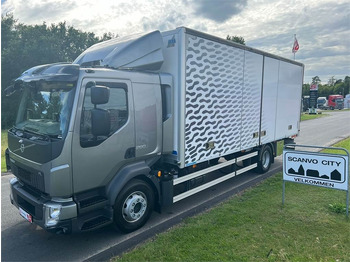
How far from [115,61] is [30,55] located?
3242cm

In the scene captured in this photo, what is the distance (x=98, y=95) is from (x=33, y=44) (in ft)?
113

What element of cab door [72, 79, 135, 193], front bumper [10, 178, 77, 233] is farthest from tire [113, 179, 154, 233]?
front bumper [10, 178, 77, 233]

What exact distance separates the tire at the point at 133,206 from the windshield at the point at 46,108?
135 centimetres

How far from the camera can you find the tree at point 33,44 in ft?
97.9

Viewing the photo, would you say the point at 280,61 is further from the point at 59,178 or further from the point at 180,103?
the point at 59,178

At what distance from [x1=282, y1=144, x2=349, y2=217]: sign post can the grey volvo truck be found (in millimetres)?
1330

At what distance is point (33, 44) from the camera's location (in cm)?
3191

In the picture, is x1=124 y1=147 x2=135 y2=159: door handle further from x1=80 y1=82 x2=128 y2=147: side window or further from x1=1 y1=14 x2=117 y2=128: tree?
x1=1 y1=14 x2=117 y2=128: tree

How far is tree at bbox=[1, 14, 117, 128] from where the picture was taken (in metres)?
29.8

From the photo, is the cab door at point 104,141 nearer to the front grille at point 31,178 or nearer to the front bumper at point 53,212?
the front bumper at point 53,212

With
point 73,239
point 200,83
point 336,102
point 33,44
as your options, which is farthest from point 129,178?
point 336,102

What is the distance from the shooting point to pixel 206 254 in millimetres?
3461

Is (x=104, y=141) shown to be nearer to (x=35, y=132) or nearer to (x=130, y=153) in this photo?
(x=130, y=153)

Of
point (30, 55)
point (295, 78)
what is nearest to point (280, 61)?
point (295, 78)
